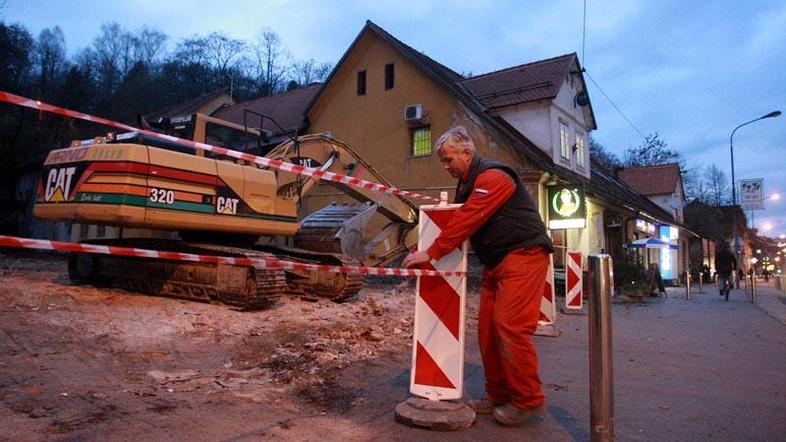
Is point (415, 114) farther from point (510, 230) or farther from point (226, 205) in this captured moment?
A: point (510, 230)

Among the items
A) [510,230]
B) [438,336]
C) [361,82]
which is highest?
[361,82]

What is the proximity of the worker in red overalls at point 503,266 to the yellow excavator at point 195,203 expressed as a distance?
11.4 feet

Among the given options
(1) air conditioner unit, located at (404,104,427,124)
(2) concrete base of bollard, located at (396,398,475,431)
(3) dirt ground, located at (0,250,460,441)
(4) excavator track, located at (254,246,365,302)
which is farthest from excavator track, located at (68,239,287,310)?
(1) air conditioner unit, located at (404,104,427,124)

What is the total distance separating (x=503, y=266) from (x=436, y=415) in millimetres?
1035

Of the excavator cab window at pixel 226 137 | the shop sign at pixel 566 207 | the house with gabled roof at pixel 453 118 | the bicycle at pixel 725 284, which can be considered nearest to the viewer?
the excavator cab window at pixel 226 137

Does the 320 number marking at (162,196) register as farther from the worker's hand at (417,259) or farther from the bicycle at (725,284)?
the bicycle at (725,284)

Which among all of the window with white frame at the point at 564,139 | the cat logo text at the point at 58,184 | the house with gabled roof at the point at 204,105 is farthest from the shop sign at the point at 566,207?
the house with gabled roof at the point at 204,105

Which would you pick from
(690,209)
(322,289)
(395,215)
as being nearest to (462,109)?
(395,215)

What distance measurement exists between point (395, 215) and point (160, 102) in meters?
36.0

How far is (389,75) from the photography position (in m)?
20.6

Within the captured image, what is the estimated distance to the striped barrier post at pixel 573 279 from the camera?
9.65 metres

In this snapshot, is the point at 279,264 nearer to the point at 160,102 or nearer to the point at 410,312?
the point at 410,312

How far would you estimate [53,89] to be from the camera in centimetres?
3553

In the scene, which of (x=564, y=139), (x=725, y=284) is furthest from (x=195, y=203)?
(x=725, y=284)
